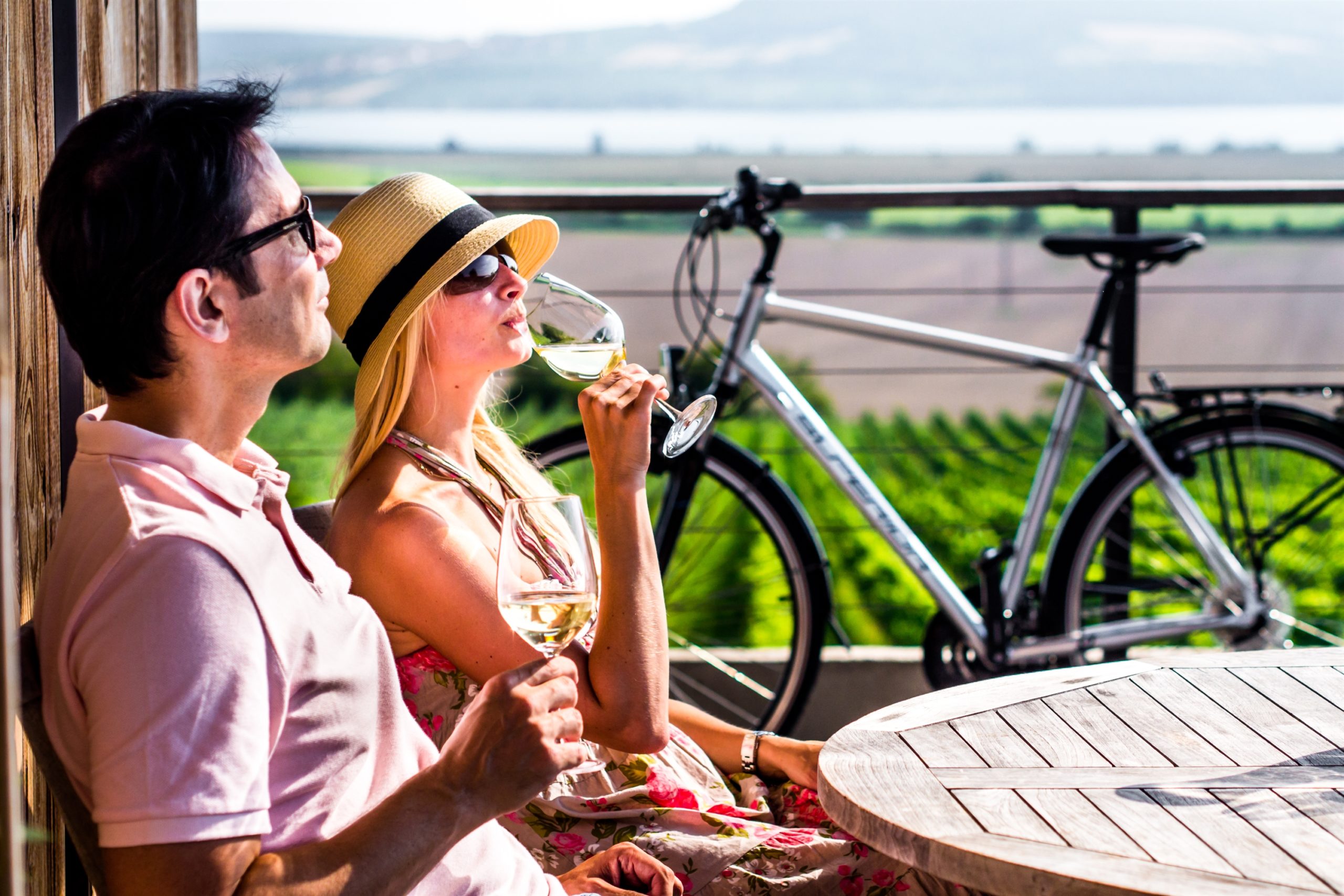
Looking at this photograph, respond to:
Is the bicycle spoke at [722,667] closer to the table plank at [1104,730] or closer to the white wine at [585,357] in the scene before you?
the white wine at [585,357]

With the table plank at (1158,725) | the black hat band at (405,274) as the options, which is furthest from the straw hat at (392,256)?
the table plank at (1158,725)

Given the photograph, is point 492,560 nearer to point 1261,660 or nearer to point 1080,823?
point 1080,823

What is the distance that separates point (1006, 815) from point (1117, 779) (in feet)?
0.49

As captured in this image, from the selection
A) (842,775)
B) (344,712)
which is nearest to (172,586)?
(344,712)

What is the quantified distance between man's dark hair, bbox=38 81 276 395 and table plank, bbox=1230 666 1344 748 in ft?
3.67

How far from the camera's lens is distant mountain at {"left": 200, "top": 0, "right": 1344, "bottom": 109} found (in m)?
24.0

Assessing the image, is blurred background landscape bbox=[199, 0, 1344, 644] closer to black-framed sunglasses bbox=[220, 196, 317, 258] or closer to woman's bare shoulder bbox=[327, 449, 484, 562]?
woman's bare shoulder bbox=[327, 449, 484, 562]

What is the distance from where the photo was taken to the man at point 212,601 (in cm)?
87

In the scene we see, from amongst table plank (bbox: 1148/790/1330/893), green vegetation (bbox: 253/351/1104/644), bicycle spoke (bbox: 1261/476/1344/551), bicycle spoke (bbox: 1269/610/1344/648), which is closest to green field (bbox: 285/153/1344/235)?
green vegetation (bbox: 253/351/1104/644)

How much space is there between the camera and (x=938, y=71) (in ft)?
80.5

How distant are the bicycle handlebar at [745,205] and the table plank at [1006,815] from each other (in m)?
1.78

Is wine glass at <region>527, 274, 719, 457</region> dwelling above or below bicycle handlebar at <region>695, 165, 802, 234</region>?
below

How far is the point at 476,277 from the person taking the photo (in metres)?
1.54

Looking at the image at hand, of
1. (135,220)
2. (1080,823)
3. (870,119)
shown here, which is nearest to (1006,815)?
(1080,823)
